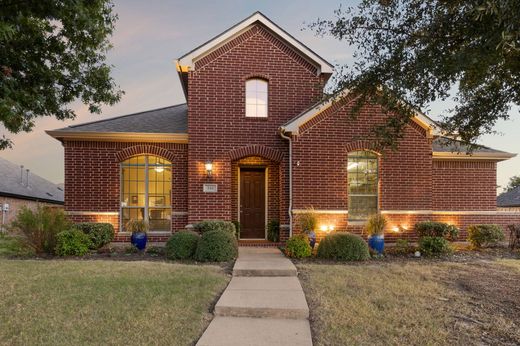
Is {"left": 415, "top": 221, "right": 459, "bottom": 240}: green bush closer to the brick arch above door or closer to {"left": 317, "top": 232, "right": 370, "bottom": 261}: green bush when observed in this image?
{"left": 317, "top": 232, "right": 370, "bottom": 261}: green bush

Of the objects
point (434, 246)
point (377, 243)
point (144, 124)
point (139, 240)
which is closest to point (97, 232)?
point (139, 240)

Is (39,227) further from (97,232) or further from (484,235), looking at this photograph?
(484,235)

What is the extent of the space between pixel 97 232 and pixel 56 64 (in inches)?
183

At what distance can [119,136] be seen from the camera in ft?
39.1

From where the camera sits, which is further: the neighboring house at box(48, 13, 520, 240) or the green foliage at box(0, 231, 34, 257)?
the neighboring house at box(48, 13, 520, 240)

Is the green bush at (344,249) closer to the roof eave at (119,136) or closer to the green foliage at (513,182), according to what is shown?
the roof eave at (119,136)

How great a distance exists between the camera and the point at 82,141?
39.3 feet

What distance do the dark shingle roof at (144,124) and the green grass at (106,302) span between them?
496 cm

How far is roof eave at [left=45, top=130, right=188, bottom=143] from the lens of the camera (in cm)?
1166

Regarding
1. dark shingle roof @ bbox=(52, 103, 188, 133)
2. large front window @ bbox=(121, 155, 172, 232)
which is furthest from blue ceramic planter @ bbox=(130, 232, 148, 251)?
dark shingle roof @ bbox=(52, 103, 188, 133)

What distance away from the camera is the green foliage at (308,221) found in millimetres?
10609

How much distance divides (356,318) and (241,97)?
27.5 ft

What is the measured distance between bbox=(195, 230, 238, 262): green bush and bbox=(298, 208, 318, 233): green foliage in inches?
88.2

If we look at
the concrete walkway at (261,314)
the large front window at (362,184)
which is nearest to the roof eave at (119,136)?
the large front window at (362,184)
